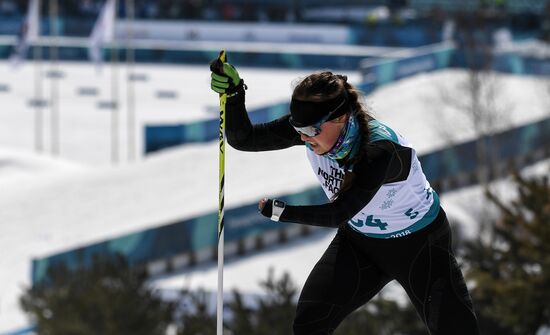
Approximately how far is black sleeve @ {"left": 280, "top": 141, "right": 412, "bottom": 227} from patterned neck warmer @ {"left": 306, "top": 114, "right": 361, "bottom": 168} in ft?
0.26

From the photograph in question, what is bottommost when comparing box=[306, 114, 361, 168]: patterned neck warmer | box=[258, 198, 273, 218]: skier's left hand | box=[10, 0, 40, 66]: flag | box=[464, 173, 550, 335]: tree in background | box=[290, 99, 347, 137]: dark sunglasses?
box=[10, 0, 40, 66]: flag

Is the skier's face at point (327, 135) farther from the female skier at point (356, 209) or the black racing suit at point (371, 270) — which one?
the black racing suit at point (371, 270)

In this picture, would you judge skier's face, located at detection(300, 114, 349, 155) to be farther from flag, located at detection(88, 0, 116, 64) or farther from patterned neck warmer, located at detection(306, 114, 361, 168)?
flag, located at detection(88, 0, 116, 64)

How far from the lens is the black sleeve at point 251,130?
17.8 ft

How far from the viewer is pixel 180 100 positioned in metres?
46.6

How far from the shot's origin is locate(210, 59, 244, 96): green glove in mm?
5270

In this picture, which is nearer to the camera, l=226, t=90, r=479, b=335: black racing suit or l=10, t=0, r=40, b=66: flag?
l=226, t=90, r=479, b=335: black racing suit

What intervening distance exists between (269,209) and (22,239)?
22.5m

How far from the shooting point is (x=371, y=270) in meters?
5.40

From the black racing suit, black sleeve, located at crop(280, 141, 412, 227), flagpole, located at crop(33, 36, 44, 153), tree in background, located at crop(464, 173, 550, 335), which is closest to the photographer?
black sleeve, located at crop(280, 141, 412, 227)

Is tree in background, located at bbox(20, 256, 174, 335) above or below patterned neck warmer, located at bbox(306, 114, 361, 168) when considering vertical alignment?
below

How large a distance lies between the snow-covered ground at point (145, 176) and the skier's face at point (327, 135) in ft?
41.2

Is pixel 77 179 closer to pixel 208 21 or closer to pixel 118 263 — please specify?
pixel 118 263

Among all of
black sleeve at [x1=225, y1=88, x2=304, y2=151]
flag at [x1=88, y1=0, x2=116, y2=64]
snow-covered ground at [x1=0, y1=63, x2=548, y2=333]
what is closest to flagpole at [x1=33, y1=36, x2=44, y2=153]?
snow-covered ground at [x1=0, y1=63, x2=548, y2=333]
